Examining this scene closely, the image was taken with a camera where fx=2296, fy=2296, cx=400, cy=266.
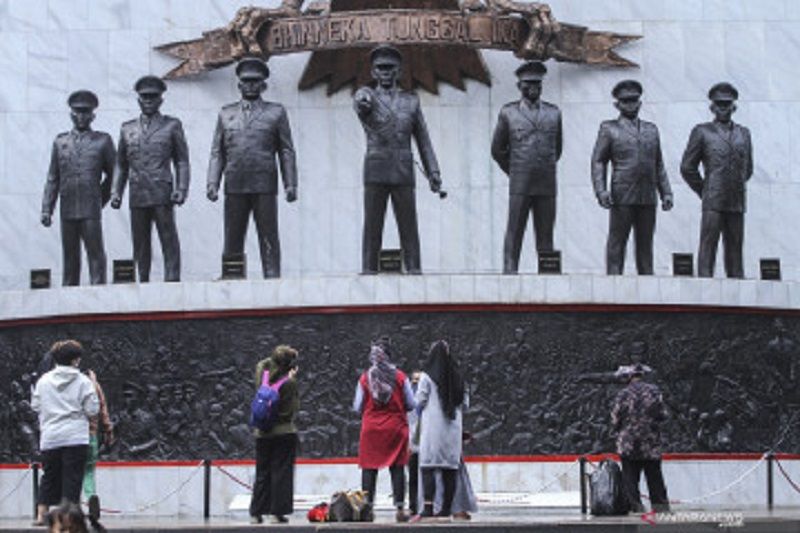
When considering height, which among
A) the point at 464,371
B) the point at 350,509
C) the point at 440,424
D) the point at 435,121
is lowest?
the point at 350,509

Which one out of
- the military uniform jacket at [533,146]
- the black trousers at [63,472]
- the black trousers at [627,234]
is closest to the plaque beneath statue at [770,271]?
the black trousers at [627,234]

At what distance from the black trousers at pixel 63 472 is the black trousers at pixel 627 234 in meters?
7.55

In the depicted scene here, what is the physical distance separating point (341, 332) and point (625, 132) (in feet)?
10.6

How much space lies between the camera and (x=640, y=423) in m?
16.1

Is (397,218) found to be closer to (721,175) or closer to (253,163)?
(253,163)

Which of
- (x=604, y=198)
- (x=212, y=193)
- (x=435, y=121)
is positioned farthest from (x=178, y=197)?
(x=435, y=121)

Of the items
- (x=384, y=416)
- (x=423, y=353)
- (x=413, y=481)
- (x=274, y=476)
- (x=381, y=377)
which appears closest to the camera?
(x=274, y=476)

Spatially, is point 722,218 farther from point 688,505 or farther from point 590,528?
point 590,528

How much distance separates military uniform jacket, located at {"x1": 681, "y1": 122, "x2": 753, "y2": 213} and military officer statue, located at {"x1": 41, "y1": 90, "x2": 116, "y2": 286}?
17.9ft

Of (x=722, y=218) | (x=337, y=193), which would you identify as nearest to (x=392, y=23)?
(x=337, y=193)

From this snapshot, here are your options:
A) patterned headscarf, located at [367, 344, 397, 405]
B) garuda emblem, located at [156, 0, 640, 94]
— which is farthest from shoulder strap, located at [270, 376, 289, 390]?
garuda emblem, located at [156, 0, 640, 94]

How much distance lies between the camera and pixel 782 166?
24453 mm

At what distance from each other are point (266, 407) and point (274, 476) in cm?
55

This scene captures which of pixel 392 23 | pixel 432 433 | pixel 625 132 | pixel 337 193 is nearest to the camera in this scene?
pixel 432 433
